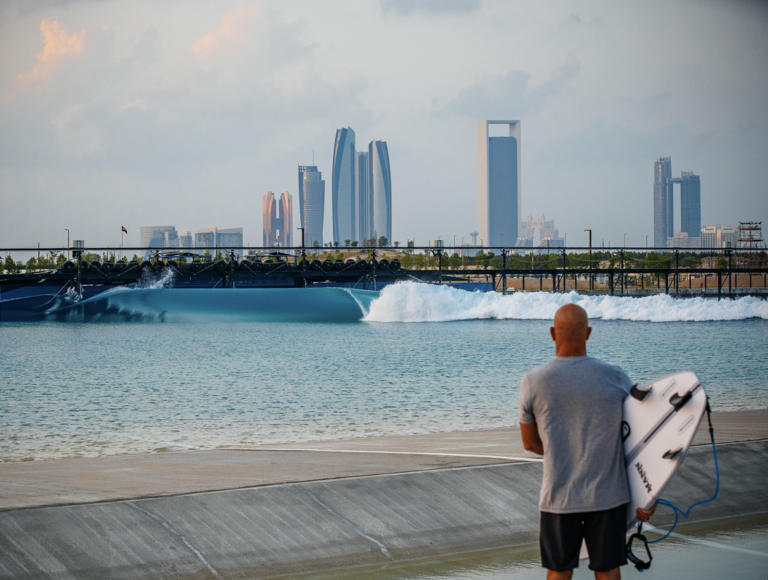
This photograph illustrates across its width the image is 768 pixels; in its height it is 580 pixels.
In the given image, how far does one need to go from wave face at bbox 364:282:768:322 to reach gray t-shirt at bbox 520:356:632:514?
200ft

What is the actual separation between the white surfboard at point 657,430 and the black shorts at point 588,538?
119mm

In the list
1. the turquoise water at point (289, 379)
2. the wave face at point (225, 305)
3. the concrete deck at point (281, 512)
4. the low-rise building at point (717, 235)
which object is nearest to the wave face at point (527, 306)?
the turquoise water at point (289, 379)

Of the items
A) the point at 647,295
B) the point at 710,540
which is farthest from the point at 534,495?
the point at 647,295

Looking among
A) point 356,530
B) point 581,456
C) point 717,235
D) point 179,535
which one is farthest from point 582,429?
point 717,235

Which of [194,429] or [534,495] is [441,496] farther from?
[194,429]

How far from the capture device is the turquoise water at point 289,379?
44.0 feet

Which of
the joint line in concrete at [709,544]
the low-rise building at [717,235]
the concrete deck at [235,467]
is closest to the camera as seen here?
the joint line in concrete at [709,544]

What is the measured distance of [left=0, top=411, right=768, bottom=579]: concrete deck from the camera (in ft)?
16.4

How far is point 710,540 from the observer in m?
5.71

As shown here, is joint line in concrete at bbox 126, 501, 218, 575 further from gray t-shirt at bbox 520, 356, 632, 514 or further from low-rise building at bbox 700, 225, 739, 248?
low-rise building at bbox 700, 225, 739, 248

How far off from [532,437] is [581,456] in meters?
Answer: 0.25

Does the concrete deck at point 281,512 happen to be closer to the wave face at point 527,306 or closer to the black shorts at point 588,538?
the black shorts at point 588,538

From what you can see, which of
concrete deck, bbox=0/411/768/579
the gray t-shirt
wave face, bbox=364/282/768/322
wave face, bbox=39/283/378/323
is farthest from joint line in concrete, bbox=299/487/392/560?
wave face, bbox=39/283/378/323

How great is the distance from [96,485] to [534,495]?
11.9 feet
